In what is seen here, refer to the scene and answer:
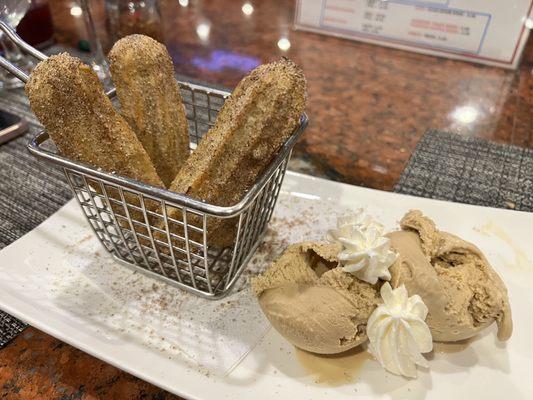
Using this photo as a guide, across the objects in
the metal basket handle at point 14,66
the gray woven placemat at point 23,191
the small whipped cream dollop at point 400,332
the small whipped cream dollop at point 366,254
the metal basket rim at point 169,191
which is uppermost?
the metal basket handle at point 14,66

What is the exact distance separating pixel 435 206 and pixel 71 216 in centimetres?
72

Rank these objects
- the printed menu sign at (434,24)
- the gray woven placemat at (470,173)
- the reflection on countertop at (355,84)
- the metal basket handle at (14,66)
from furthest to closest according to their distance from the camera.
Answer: the printed menu sign at (434,24) → the reflection on countertop at (355,84) → the gray woven placemat at (470,173) → the metal basket handle at (14,66)

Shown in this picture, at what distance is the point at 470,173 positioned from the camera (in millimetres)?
1110

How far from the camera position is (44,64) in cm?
71

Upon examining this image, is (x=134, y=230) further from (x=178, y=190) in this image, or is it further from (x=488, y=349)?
(x=488, y=349)

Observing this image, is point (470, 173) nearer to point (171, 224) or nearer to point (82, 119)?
point (171, 224)

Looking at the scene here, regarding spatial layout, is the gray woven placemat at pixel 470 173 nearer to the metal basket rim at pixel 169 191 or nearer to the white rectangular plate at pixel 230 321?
the white rectangular plate at pixel 230 321

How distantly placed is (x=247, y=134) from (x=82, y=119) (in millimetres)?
263

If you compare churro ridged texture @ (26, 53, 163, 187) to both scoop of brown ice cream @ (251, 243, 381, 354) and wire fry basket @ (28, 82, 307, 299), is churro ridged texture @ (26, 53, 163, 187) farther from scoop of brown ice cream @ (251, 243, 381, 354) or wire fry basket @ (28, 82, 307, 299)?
scoop of brown ice cream @ (251, 243, 381, 354)

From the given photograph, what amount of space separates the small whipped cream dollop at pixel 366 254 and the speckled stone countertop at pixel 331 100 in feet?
1.12

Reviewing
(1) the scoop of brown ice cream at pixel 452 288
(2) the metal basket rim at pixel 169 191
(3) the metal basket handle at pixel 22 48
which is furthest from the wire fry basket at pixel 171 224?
(1) the scoop of brown ice cream at pixel 452 288

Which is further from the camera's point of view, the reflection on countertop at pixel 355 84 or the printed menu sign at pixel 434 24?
the printed menu sign at pixel 434 24

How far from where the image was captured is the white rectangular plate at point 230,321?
65 centimetres

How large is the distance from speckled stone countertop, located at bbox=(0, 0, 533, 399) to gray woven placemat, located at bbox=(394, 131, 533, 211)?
52 millimetres
